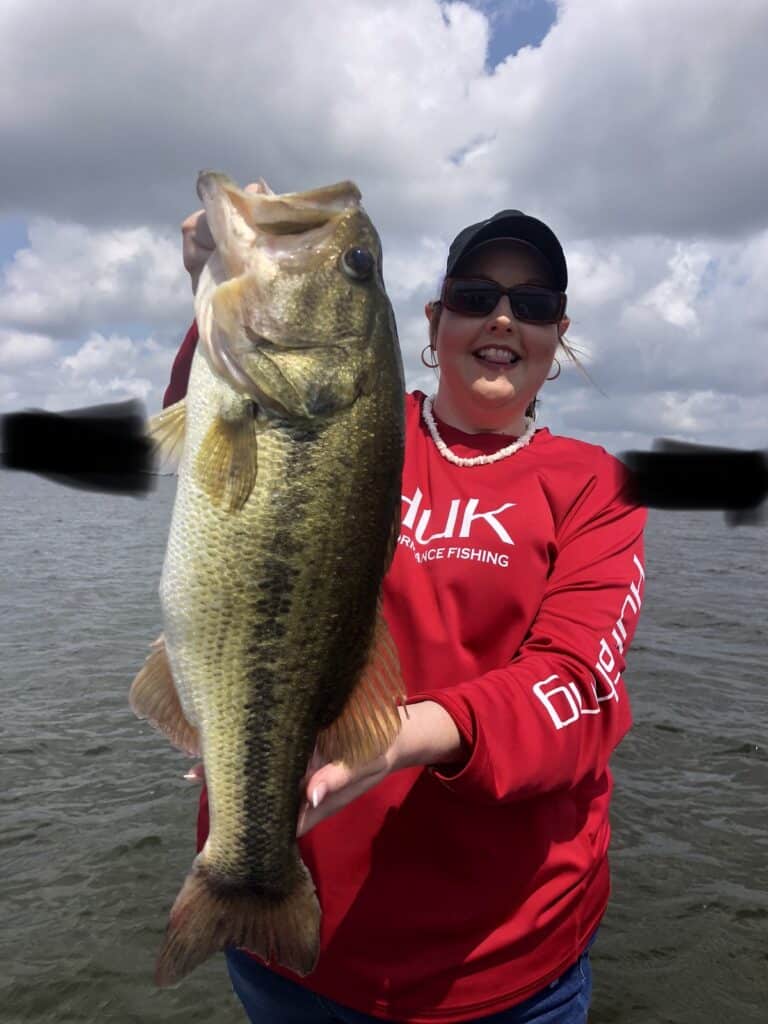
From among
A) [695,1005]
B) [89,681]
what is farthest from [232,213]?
[89,681]

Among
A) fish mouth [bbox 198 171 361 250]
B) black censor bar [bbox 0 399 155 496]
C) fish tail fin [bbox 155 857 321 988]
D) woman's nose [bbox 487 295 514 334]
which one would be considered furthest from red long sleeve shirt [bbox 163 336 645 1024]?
fish mouth [bbox 198 171 361 250]

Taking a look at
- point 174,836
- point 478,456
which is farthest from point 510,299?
point 174,836

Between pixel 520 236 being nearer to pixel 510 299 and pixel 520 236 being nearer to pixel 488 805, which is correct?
pixel 510 299

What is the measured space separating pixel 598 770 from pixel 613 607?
55 cm

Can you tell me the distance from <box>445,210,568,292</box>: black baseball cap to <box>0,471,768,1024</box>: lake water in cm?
134

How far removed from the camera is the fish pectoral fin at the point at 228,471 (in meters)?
1.94

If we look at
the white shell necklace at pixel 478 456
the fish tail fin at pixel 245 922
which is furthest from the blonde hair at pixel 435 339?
the fish tail fin at pixel 245 922

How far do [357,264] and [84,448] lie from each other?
0.91 meters

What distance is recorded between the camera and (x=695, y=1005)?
17.6 feet

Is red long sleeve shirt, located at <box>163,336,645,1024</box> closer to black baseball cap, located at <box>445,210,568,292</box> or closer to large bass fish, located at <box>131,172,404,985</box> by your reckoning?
large bass fish, located at <box>131,172,404,985</box>

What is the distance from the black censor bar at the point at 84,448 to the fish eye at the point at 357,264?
0.68m

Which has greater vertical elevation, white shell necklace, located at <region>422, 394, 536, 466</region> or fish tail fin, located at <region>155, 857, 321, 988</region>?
white shell necklace, located at <region>422, 394, 536, 466</region>

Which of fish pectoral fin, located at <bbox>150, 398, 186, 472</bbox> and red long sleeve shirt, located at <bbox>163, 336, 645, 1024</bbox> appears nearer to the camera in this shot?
fish pectoral fin, located at <bbox>150, 398, 186, 472</bbox>

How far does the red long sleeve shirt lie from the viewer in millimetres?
2307
